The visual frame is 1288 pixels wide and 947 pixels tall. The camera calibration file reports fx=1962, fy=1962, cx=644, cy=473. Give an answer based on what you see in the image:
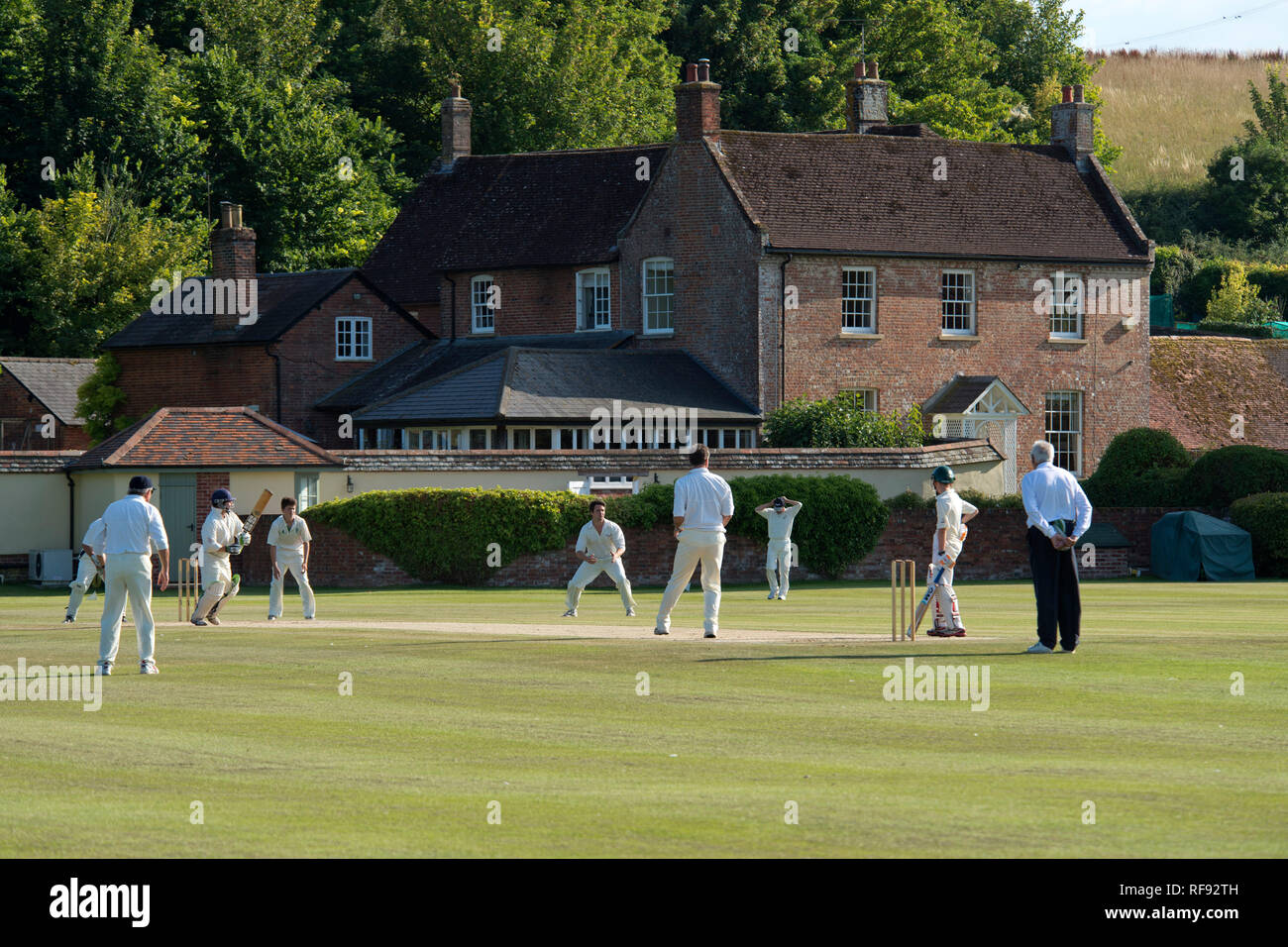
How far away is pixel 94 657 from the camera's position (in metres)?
20.1


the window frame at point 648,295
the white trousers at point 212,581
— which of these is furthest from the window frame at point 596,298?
the white trousers at point 212,581

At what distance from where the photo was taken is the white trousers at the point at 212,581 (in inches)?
981

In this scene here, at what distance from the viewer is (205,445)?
3853 cm

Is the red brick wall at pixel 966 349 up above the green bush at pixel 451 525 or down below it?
above

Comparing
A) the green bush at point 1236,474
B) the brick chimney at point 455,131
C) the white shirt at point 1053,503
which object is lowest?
the white shirt at point 1053,503

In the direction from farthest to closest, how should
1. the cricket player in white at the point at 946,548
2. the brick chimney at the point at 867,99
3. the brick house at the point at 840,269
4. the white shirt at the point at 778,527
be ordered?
1. the brick chimney at the point at 867,99
2. the brick house at the point at 840,269
3. the white shirt at the point at 778,527
4. the cricket player in white at the point at 946,548

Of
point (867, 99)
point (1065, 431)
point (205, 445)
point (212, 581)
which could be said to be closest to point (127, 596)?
point (212, 581)

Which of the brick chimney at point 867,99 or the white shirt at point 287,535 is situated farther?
the brick chimney at point 867,99

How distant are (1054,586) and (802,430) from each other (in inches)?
1093

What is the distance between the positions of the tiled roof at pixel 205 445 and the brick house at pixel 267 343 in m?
12.9

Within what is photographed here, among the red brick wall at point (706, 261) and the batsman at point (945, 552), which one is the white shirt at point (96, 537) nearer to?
the batsman at point (945, 552)

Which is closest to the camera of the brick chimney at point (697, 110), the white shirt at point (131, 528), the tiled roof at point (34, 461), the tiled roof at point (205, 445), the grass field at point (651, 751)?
the grass field at point (651, 751)

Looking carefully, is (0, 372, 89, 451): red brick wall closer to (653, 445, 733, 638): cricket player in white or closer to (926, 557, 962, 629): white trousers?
(653, 445, 733, 638): cricket player in white

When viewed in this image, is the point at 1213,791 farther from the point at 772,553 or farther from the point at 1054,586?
the point at 772,553
